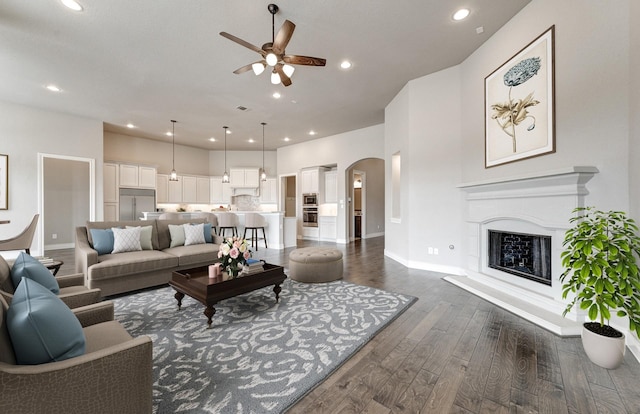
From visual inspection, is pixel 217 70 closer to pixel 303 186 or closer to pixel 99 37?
pixel 99 37

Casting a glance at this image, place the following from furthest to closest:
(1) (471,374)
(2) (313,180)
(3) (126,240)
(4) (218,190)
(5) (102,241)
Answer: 1. (4) (218,190)
2. (2) (313,180)
3. (3) (126,240)
4. (5) (102,241)
5. (1) (471,374)

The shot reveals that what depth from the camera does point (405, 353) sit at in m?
2.09

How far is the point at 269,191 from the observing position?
32.8 ft

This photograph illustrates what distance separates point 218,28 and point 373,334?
3962 millimetres

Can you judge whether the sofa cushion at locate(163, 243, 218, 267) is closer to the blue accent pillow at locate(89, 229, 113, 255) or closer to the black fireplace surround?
the blue accent pillow at locate(89, 229, 113, 255)

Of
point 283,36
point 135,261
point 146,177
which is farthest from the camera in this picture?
point 146,177

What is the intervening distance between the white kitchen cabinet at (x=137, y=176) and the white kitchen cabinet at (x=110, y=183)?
14 cm

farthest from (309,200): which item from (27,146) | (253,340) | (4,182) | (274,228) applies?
(4,182)

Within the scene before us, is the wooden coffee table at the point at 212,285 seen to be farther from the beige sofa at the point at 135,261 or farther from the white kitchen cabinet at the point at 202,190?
the white kitchen cabinet at the point at 202,190

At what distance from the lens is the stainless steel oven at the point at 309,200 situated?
29.1ft

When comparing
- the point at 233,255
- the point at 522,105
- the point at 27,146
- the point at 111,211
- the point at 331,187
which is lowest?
the point at 233,255

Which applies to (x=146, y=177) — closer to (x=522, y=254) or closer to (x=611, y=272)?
(x=522, y=254)

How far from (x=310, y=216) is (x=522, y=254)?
655 centimetres

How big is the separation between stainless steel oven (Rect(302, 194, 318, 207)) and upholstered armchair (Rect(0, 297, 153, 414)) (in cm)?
760
